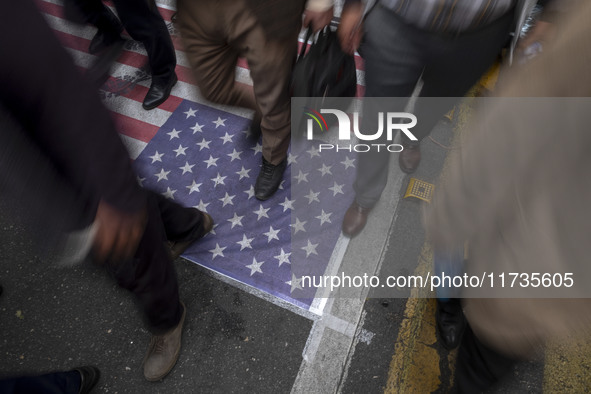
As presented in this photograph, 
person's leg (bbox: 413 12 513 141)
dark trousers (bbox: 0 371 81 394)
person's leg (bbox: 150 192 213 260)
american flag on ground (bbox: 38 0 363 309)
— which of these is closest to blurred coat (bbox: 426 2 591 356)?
person's leg (bbox: 413 12 513 141)

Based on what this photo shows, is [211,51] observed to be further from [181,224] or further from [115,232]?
[115,232]

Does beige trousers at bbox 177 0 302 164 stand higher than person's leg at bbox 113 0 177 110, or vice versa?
beige trousers at bbox 177 0 302 164

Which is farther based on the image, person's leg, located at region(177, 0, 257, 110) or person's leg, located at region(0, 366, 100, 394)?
person's leg, located at region(177, 0, 257, 110)

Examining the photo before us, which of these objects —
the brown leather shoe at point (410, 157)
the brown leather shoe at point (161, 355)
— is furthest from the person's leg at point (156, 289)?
the brown leather shoe at point (410, 157)

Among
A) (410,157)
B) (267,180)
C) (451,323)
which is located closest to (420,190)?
(410,157)

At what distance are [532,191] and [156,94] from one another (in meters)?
2.99

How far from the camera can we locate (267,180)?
277 centimetres

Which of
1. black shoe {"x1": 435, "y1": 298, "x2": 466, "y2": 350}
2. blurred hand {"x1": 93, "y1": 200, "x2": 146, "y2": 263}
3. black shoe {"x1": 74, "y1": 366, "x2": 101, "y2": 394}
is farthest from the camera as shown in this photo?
black shoe {"x1": 435, "y1": 298, "x2": 466, "y2": 350}

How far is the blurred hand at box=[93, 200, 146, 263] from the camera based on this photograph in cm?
138

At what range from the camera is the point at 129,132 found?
3.19 m

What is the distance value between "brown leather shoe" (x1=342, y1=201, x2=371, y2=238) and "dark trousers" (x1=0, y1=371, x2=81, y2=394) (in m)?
1.69

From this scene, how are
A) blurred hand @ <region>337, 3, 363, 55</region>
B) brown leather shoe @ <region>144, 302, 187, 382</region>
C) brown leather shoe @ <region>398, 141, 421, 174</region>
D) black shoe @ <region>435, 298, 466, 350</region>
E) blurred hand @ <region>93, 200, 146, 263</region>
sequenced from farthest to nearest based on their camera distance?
brown leather shoe @ <region>398, 141, 421, 174</region> → black shoe @ <region>435, 298, 466, 350</region> → brown leather shoe @ <region>144, 302, 187, 382</region> → blurred hand @ <region>337, 3, 363, 55</region> → blurred hand @ <region>93, 200, 146, 263</region>

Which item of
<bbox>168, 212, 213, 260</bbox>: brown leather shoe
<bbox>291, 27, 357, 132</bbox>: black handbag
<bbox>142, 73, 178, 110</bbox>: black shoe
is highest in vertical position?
<bbox>291, 27, 357, 132</bbox>: black handbag

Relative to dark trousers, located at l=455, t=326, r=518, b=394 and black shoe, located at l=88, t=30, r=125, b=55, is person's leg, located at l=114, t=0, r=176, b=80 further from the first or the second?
dark trousers, located at l=455, t=326, r=518, b=394
